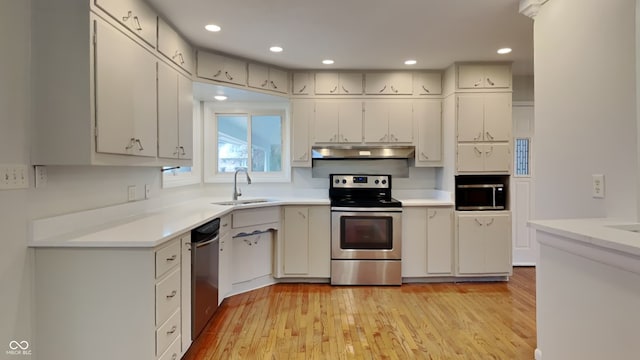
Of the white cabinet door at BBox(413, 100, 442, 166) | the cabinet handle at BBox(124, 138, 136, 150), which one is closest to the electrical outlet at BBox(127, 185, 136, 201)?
the cabinet handle at BBox(124, 138, 136, 150)

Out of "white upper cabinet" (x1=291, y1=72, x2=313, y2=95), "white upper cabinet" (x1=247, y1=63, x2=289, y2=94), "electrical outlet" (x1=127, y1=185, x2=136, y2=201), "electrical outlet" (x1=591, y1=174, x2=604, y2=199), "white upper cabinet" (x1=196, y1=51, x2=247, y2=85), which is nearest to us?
"electrical outlet" (x1=591, y1=174, x2=604, y2=199)

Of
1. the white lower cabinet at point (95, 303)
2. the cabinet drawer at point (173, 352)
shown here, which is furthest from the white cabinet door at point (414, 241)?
the white lower cabinet at point (95, 303)

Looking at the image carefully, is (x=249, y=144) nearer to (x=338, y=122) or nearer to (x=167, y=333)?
(x=338, y=122)

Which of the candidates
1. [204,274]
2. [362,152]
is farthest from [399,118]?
[204,274]

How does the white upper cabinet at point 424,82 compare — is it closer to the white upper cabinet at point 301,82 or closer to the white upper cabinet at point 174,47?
the white upper cabinet at point 301,82

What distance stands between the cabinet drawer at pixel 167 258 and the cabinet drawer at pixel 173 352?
44cm

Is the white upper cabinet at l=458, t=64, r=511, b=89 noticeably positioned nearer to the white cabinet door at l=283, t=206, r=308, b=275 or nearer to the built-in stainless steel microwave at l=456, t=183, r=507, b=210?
the built-in stainless steel microwave at l=456, t=183, r=507, b=210

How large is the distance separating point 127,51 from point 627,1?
261 cm

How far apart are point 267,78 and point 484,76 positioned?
93.6 inches

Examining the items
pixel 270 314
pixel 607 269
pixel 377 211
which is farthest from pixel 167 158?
pixel 607 269

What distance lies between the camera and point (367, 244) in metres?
3.61

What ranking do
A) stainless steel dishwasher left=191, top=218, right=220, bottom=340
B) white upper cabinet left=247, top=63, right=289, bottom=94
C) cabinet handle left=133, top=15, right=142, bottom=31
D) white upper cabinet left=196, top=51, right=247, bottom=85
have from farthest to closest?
white upper cabinet left=247, top=63, right=289, bottom=94, white upper cabinet left=196, top=51, right=247, bottom=85, stainless steel dishwasher left=191, top=218, right=220, bottom=340, cabinet handle left=133, top=15, right=142, bottom=31

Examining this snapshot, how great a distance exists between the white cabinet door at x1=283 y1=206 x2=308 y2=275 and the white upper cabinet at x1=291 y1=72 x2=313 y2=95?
1355 mm

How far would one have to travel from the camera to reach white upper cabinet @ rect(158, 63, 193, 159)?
8.04ft
